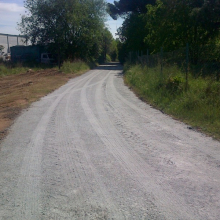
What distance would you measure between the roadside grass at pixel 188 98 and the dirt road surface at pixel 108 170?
0.60 meters

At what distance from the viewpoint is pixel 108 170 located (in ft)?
18.5

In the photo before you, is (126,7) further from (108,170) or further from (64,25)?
(108,170)

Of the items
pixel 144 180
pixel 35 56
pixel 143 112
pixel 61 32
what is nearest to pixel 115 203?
pixel 144 180

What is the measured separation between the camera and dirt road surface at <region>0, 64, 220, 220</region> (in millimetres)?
4246

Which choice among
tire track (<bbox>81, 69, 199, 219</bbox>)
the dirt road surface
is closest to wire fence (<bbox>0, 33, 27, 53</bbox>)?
tire track (<bbox>81, 69, 199, 219</bbox>)

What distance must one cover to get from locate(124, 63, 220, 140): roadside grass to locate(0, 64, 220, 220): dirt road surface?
23.6 inches

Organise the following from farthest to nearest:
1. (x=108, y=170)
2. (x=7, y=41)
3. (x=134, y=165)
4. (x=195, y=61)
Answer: (x=7, y=41), (x=195, y=61), (x=134, y=165), (x=108, y=170)

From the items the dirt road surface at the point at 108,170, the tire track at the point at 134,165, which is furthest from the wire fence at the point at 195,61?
the tire track at the point at 134,165

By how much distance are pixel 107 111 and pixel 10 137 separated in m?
4.22

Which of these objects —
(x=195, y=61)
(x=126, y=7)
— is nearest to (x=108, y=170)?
(x=195, y=61)

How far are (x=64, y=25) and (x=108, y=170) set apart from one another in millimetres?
37102

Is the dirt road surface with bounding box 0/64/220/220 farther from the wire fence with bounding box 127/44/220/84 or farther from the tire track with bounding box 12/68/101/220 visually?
the wire fence with bounding box 127/44/220/84

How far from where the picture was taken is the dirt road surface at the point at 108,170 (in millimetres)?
4246

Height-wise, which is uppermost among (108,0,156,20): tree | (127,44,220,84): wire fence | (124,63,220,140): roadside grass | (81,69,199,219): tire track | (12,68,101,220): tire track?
(108,0,156,20): tree
